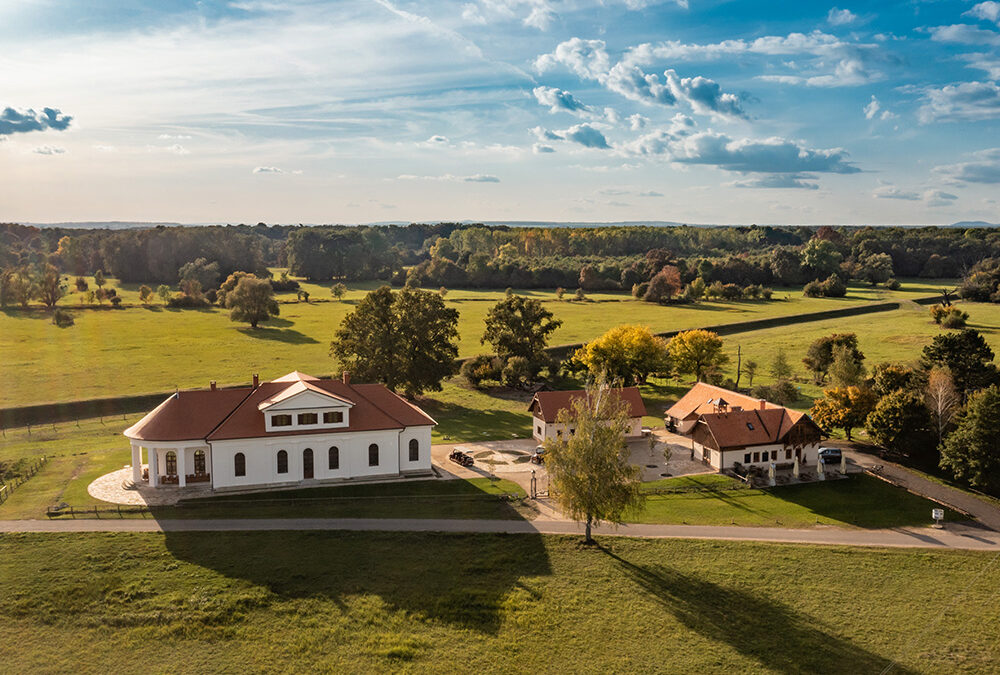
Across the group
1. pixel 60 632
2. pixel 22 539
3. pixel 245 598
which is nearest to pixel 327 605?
pixel 245 598

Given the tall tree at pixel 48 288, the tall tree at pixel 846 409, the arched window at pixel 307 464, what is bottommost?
the arched window at pixel 307 464

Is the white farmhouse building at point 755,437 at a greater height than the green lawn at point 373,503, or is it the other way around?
the white farmhouse building at point 755,437

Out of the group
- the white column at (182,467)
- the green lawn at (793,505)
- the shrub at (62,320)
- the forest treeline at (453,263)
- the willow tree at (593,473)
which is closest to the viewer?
the willow tree at (593,473)

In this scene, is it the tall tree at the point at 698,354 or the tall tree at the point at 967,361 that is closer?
the tall tree at the point at 967,361

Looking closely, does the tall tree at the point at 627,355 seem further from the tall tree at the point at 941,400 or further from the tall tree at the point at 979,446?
the tall tree at the point at 979,446

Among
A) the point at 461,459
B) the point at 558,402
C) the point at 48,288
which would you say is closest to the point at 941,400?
the point at 558,402

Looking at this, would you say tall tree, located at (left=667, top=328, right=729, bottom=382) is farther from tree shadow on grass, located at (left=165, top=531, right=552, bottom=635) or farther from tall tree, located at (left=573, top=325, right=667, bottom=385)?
tree shadow on grass, located at (left=165, top=531, right=552, bottom=635)

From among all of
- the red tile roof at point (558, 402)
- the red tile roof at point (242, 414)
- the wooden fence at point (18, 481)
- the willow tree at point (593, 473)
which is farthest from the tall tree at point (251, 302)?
the willow tree at point (593, 473)
